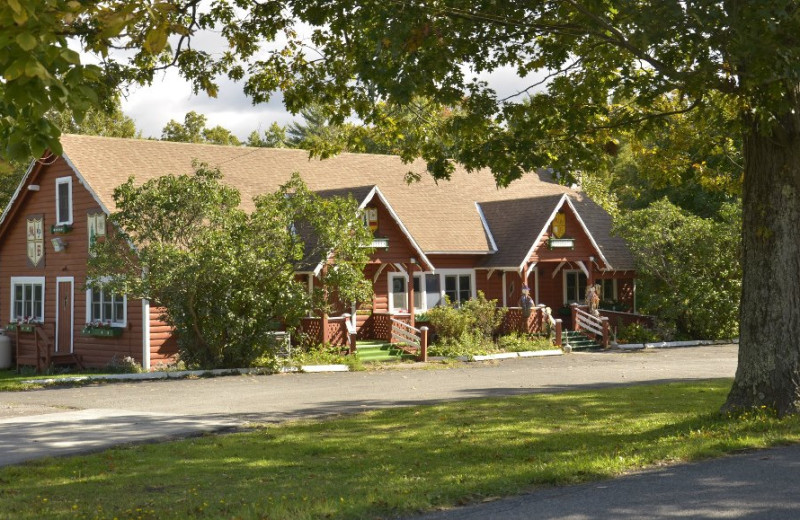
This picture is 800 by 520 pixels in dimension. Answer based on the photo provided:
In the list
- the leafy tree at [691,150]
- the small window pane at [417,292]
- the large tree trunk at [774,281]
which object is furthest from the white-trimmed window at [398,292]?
the large tree trunk at [774,281]

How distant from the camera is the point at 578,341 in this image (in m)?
34.3

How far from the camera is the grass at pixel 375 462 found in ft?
29.5

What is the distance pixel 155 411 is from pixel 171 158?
52.6 ft

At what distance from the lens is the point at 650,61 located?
12.6 meters

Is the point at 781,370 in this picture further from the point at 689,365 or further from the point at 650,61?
the point at 689,365

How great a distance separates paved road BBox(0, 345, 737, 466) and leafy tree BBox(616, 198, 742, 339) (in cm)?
538

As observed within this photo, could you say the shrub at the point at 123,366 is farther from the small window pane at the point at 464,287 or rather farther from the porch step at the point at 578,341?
the porch step at the point at 578,341

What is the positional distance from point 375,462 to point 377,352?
1875cm

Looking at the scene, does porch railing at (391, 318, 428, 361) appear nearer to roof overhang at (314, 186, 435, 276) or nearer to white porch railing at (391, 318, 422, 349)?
white porch railing at (391, 318, 422, 349)

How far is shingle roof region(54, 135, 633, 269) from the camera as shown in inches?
1179

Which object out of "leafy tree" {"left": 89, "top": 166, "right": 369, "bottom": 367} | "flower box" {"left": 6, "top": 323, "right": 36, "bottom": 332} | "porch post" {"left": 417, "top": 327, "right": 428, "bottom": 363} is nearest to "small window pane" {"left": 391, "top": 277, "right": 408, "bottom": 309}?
"porch post" {"left": 417, "top": 327, "right": 428, "bottom": 363}

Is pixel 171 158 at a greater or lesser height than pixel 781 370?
greater

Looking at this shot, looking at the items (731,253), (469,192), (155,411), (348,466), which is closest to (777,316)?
(348,466)

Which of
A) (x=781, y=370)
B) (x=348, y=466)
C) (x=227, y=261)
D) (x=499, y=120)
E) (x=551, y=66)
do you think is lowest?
(x=348, y=466)
